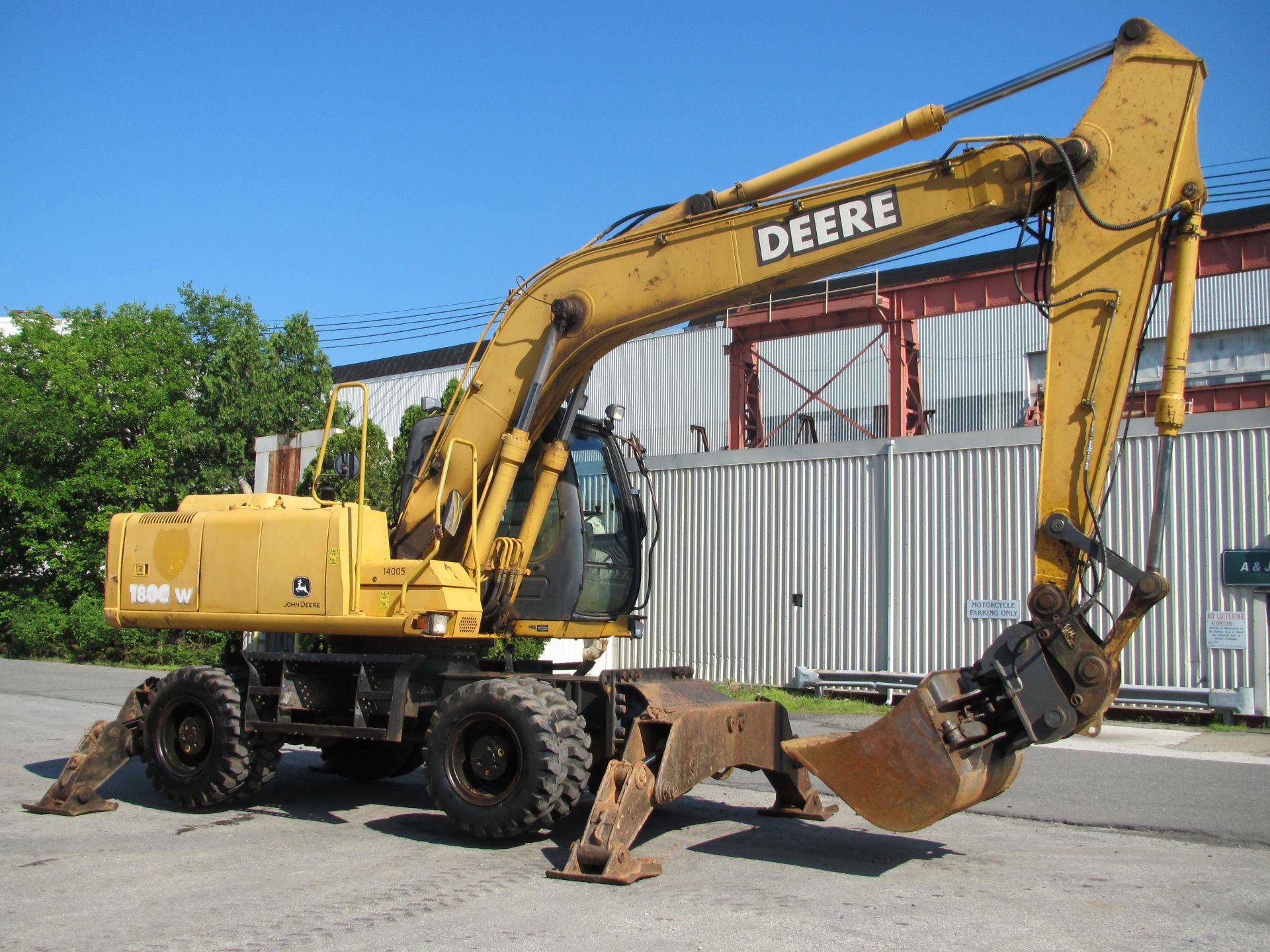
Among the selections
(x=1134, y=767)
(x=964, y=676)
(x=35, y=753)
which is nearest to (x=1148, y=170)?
(x=964, y=676)

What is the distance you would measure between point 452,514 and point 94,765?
337 centimetres

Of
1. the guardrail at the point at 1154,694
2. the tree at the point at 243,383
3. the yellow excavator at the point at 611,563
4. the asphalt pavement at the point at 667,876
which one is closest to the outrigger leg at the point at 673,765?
the yellow excavator at the point at 611,563

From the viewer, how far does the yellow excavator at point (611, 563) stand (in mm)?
5867

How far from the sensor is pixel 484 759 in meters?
7.09

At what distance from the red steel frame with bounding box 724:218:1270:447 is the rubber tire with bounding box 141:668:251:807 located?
16745 mm

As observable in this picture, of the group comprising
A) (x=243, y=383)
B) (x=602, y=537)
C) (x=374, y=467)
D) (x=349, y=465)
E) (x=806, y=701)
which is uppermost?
(x=243, y=383)

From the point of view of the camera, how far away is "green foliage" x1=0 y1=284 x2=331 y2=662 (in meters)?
25.8

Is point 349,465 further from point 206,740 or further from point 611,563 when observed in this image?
point 206,740

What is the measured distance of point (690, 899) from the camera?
19.1 feet

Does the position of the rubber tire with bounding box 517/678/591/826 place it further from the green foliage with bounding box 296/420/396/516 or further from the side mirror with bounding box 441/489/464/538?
the green foliage with bounding box 296/420/396/516

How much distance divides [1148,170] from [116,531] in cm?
789

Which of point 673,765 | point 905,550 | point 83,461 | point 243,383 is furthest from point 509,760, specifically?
point 243,383

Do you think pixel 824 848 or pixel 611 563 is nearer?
pixel 824 848

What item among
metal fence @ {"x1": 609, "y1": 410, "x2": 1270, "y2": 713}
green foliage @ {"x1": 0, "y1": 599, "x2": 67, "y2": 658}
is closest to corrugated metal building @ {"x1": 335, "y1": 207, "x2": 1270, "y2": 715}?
metal fence @ {"x1": 609, "y1": 410, "x2": 1270, "y2": 713}
